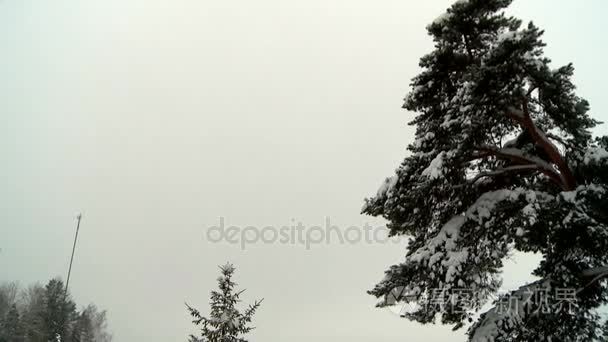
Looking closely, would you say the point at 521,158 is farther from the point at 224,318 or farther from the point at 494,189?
the point at 224,318

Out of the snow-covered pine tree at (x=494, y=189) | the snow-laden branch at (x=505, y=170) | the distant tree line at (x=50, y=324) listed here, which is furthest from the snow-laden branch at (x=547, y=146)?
the distant tree line at (x=50, y=324)

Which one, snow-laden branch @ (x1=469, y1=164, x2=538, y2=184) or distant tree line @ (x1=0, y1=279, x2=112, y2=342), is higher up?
distant tree line @ (x1=0, y1=279, x2=112, y2=342)

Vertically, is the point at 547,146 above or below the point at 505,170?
above

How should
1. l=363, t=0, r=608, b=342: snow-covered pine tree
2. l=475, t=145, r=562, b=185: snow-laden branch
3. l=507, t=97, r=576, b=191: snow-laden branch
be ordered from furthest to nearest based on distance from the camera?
l=475, t=145, r=562, b=185: snow-laden branch
l=507, t=97, r=576, b=191: snow-laden branch
l=363, t=0, r=608, b=342: snow-covered pine tree

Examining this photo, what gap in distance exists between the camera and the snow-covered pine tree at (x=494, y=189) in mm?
7516

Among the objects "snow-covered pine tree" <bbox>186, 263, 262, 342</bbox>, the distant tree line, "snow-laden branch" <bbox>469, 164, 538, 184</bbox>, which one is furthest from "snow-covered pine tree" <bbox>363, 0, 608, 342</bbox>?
the distant tree line

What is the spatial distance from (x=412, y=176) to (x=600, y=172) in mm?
3504

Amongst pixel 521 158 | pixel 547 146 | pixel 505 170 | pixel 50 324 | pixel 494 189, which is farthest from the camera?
pixel 50 324

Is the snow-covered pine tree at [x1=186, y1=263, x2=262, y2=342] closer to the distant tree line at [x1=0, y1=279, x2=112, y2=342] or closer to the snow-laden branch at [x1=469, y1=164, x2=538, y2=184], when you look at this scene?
the snow-laden branch at [x1=469, y1=164, x2=538, y2=184]

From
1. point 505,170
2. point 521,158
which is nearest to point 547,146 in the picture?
point 521,158

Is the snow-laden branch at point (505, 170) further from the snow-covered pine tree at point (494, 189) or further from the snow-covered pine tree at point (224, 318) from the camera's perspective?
the snow-covered pine tree at point (224, 318)

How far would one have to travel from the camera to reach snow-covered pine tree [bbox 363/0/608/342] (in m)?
7.52

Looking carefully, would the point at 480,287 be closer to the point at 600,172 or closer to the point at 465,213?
the point at 465,213

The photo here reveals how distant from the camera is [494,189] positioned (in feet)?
30.9
